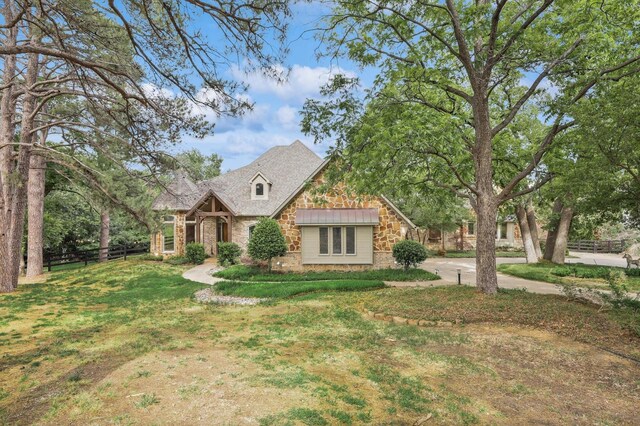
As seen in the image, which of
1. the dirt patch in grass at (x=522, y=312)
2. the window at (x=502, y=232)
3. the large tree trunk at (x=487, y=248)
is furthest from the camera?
the window at (x=502, y=232)

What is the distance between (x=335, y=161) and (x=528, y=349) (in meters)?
8.34

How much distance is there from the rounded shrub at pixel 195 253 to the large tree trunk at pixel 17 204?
877 cm

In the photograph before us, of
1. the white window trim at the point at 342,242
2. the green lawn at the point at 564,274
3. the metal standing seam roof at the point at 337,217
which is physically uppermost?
the metal standing seam roof at the point at 337,217

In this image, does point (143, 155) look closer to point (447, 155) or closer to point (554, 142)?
point (447, 155)

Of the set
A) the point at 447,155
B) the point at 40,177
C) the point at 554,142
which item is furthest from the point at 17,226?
the point at 554,142

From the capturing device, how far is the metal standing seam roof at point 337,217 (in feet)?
61.8

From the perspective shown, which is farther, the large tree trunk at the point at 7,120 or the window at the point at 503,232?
the window at the point at 503,232

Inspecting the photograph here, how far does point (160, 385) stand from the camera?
5.23 m

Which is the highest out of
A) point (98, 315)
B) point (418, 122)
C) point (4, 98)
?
point (4, 98)

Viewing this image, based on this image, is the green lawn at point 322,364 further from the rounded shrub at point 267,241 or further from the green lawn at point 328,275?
the rounded shrub at point 267,241

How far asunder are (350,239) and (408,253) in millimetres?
3044

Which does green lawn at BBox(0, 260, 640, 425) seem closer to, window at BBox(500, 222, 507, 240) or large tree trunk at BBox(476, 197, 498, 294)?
large tree trunk at BBox(476, 197, 498, 294)

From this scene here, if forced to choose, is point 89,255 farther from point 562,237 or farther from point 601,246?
point 601,246

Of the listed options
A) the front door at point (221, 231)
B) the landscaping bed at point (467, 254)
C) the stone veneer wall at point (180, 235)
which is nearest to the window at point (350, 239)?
the front door at point (221, 231)
